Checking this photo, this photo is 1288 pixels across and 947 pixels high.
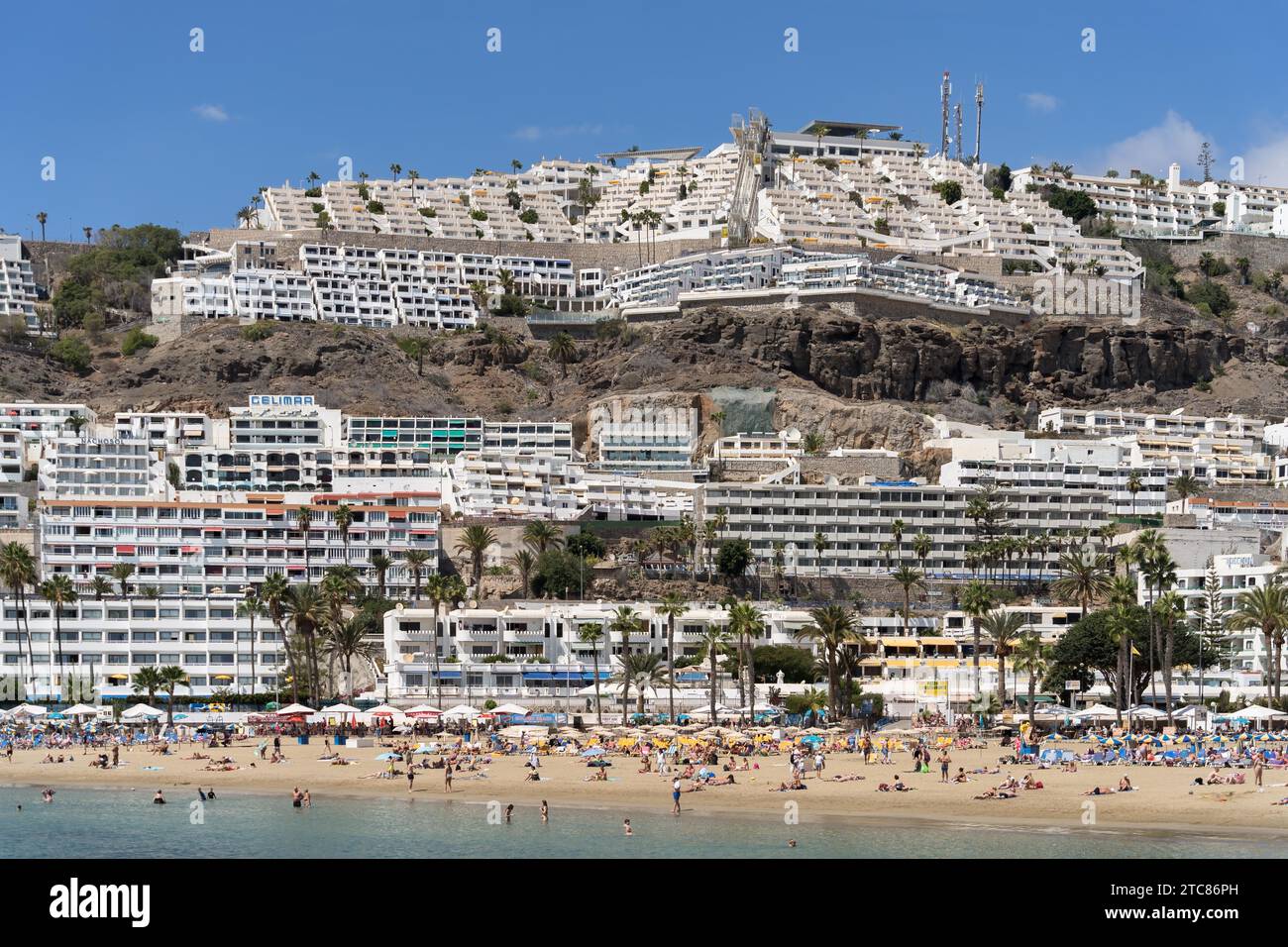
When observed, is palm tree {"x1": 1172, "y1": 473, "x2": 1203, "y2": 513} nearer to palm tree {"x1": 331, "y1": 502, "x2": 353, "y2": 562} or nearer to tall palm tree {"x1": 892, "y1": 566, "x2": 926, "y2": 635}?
tall palm tree {"x1": 892, "y1": 566, "x2": 926, "y2": 635}

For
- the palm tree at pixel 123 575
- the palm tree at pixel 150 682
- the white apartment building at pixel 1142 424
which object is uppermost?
the white apartment building at pixel 1142 424

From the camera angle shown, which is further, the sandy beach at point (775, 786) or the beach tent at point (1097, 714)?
the beach tent at point (1097, 714)

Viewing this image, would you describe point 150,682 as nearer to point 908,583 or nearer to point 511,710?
point 511,710

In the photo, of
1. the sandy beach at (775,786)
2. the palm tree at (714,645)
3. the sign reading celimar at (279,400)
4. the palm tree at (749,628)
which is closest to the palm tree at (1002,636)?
the palm tree at (749,628)

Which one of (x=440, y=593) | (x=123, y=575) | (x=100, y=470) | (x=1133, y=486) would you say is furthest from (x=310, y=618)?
(x=1133, y=486)

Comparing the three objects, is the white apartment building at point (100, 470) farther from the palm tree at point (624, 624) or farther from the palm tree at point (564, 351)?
the palm tree at point (624, 624)

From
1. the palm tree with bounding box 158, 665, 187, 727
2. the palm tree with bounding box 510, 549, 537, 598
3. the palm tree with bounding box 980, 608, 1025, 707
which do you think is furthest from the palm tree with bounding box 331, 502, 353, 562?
the palm tree with bounding box 980, 608, 1025, 707
